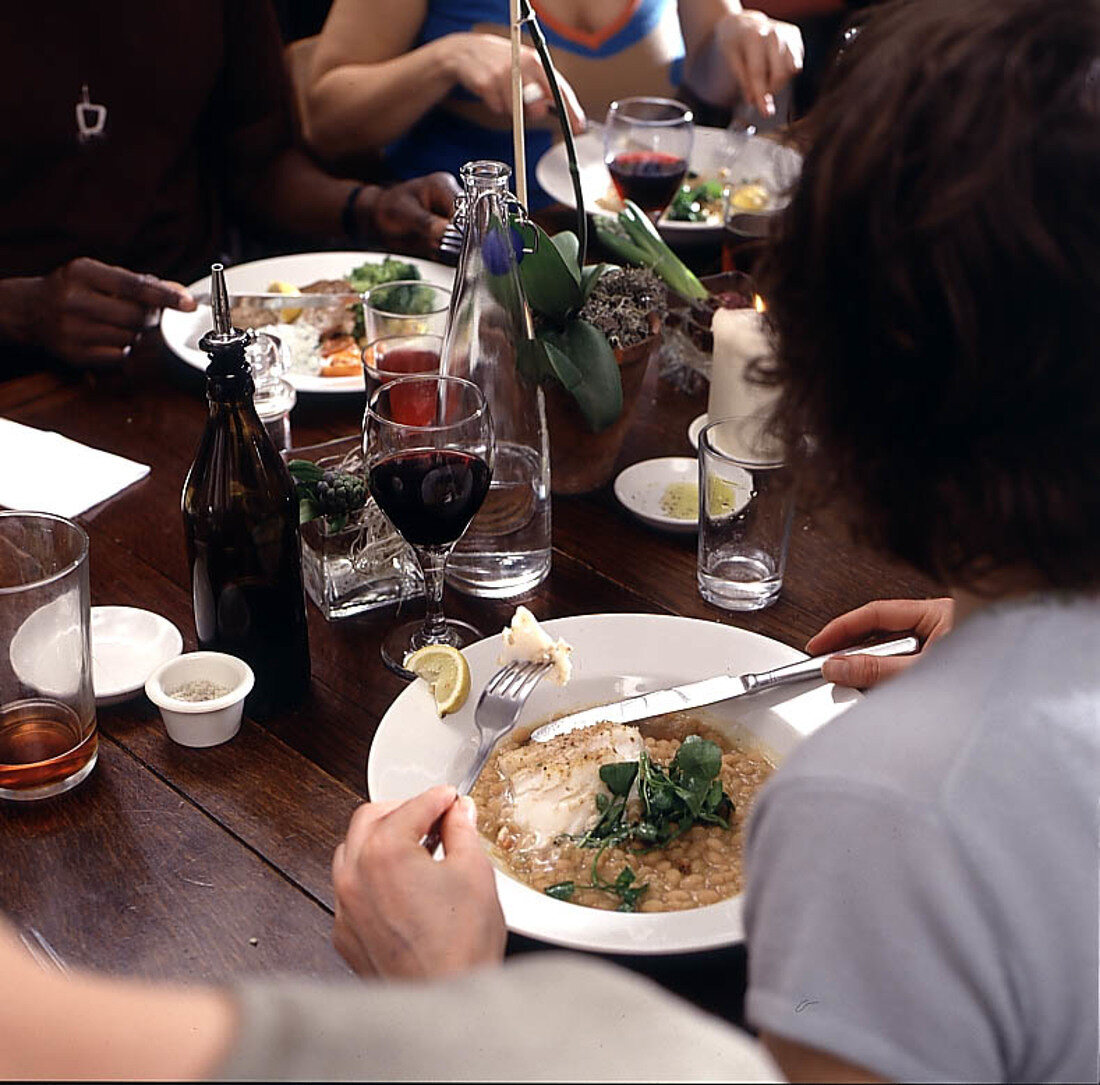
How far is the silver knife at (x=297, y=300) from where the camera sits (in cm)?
193

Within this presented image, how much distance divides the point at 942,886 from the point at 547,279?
36.9 inches

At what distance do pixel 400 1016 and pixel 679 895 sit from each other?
2.24 ft

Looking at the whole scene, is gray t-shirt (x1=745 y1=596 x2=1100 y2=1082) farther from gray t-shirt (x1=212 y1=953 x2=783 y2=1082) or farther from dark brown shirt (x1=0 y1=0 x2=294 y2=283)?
dark brown shirt (x1=0 y1=0 x2=294 y2=283)

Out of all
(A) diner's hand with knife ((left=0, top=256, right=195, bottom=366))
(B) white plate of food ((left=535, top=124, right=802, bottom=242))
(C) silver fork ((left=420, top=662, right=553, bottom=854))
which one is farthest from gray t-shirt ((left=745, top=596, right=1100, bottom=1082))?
(B) white plate of food ((left=535, top=124, right=802, bottom=242))

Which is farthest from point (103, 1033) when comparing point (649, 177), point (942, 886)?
point (649, 177)

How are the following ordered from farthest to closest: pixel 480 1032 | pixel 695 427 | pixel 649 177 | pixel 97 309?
pixel 649 177, pixel 97 309, pixel 695 427, pixel 480 1032

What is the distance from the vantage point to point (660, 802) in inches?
39.6

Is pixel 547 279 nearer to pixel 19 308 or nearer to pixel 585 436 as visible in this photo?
pixel 585 436

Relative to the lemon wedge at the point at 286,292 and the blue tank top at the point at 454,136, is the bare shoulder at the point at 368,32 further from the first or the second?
the lemon wedge at the point at 286,292

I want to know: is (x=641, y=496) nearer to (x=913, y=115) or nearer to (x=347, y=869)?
(x=347, y=869)

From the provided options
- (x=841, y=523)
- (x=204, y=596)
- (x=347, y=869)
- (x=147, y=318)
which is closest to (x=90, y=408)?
(x=147, y=318)

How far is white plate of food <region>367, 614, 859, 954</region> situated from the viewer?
0.89 meters

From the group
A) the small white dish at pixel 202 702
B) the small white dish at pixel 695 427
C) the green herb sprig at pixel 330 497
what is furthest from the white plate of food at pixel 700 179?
the small white dish at pixel 202 702

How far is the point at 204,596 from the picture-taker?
1.14 meters
